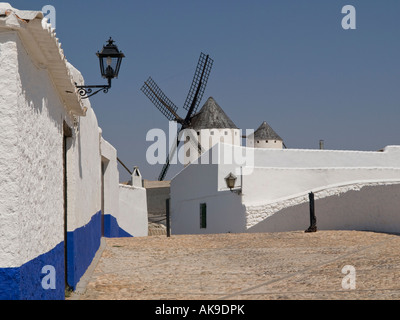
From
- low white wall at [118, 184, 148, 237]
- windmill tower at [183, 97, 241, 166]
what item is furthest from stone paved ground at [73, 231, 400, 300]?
windmill tower at [183, 97, 241, 166]

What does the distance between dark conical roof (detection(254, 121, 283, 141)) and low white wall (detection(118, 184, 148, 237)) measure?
17.3 metres

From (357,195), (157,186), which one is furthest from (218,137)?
(357,195)

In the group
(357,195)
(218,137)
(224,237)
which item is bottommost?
(224,237)

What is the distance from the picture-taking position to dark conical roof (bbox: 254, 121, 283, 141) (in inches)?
1693

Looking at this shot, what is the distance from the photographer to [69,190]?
26.2 feet

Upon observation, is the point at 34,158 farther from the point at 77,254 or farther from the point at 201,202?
the point at 201,202

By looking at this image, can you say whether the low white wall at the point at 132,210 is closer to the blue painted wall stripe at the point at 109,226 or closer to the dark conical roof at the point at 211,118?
the blue painted wall stripe at the point at 109,226

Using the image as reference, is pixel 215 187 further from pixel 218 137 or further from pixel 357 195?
pixel 218 137

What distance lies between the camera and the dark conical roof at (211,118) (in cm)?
3688

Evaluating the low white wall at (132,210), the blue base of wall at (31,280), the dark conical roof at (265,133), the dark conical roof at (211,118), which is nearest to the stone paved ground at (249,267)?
the blue base of wall at (31,280)

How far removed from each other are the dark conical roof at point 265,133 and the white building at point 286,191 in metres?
13.5

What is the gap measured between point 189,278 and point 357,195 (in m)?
9.56

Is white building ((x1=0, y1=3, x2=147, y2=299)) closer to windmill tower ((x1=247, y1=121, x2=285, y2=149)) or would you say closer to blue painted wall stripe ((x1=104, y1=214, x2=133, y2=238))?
blue painted wall stripe ((x1=104, y1=214, x2=133, y2=238))

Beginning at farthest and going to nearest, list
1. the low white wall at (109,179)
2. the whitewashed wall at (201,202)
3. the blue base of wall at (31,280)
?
the whitewashed wall at (201,202), the low white wall at (109,179), the blue base of wall at (31,280)
